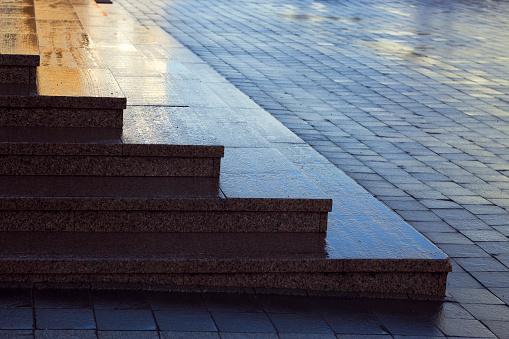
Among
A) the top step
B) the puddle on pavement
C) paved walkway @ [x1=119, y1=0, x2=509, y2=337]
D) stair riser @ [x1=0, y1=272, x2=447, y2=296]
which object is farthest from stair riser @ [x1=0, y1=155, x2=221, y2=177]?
the puddle on pavement

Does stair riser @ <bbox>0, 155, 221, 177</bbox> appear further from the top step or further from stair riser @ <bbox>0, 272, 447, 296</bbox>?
the top step

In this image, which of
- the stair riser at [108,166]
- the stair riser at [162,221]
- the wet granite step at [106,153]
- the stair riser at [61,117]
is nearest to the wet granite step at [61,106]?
the stair riser at [61,117]

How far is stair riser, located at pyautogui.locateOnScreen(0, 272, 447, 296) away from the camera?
3871mm

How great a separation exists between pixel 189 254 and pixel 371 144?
3.82 m

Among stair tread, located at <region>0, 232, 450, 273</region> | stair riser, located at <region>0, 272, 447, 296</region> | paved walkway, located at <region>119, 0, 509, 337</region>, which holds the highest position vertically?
stair tread, located at <region>0, 232, 450, 273</region>

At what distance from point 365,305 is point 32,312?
1.82 meters

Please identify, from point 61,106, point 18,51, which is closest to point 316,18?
point 18,51

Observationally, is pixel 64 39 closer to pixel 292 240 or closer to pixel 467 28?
pixel 292 240

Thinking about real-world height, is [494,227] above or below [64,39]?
below

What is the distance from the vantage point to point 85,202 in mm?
4121

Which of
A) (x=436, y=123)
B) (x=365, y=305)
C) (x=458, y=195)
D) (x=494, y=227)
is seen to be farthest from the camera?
(x=436, y=123)

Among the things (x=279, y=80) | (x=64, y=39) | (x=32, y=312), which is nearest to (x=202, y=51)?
(x=279, y=80)

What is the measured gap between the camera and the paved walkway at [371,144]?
3639mm

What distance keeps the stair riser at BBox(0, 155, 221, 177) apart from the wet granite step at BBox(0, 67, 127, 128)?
59 centimetres
